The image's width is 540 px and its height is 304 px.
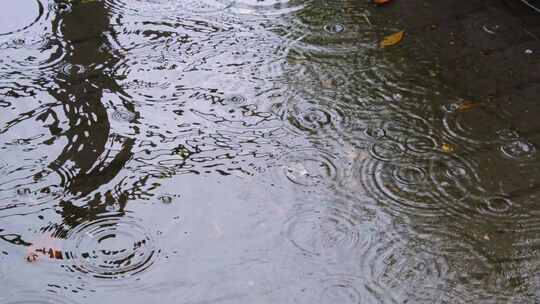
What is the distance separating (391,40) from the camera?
14.4ft

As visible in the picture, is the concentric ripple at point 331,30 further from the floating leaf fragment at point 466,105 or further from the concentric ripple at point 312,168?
the concentric ripple at point 312,168

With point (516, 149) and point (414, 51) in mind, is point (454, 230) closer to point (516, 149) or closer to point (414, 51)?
point (516, 149)

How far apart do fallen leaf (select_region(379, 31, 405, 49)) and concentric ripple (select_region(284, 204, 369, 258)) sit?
167 cm

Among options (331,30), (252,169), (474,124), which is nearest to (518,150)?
(474,124)

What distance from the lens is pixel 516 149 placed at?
3447 millimetres

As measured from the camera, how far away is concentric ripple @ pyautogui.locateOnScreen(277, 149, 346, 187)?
3.28 meters

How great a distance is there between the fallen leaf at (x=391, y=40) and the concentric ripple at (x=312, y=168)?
1.28 meters

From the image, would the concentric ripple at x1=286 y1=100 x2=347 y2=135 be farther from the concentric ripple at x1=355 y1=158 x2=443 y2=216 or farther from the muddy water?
the concentric ripple at x1=355 y1=158 x2=443 y2=216

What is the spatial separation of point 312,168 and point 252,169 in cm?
33

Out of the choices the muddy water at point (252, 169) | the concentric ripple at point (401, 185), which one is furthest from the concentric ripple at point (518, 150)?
the concentric ripple at point (401, 185)

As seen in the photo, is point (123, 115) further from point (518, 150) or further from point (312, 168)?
point (518, 150)

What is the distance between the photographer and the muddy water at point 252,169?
2807 millimetres

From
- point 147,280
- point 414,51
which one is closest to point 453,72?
point 414,51

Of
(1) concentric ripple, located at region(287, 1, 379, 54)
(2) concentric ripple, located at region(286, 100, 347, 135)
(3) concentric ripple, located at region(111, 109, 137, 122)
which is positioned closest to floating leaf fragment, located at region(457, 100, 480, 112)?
(2) concentric ripple, located at region(286, 100, 347, 135)
